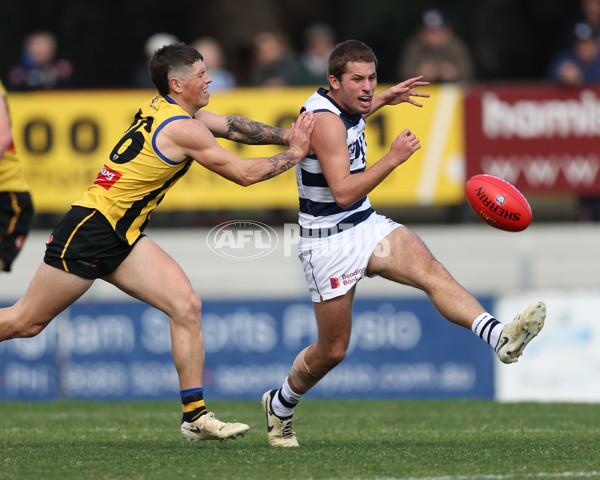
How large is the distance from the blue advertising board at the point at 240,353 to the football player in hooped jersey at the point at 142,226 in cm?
521

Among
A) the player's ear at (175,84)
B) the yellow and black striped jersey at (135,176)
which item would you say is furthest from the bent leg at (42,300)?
the player's ear at (175,84)

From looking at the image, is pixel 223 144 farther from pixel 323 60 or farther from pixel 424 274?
pixel 424 274

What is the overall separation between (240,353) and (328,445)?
16.6 feet

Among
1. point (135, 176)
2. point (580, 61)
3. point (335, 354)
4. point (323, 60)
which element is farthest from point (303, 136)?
point (580, 61)

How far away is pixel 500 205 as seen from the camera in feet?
22.8

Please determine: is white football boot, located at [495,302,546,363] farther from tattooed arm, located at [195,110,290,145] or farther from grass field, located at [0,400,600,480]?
tattooed arm, located at [195,110,290,145]

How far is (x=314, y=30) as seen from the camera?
46.9 ft

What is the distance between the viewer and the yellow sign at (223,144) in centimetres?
1348

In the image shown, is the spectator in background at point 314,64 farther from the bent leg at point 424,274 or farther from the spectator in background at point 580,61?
the bent leg at point 424,274

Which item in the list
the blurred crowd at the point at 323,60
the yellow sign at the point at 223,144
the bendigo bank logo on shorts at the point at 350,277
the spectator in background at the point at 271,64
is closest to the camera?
the bendigo bank logo on shorts at the point at 350,277

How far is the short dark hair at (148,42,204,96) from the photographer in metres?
6.68

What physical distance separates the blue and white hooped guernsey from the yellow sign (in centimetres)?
639

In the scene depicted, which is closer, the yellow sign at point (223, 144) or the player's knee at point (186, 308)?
the player's knee at point (186, 308)

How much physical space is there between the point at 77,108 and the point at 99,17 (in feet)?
23.0
